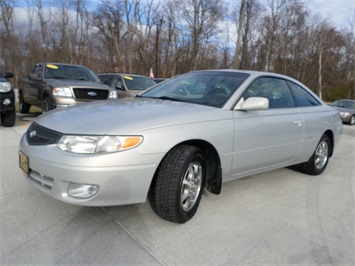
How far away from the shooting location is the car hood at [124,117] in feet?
8.04

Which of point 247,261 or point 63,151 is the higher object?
point 63,151

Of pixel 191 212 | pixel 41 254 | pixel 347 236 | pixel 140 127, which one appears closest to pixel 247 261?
pixel 191 212

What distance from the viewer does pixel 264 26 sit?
40094 millimetres

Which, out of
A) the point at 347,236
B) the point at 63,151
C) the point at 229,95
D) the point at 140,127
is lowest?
the point at 347,236

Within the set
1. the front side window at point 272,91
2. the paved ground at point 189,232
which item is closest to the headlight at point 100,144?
→ the paved ground at point 189,232

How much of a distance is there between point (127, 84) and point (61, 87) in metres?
2.94

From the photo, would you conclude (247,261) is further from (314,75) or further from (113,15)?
(314,75)

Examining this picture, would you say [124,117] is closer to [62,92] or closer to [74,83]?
[62,92]

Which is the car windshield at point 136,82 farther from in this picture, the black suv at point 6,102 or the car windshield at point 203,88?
the car windshield at point 203,88

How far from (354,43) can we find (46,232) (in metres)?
44.8

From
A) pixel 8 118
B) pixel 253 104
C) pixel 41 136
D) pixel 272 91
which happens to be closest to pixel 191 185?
pixel 253 104

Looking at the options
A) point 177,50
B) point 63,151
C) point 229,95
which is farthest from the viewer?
point 177,50

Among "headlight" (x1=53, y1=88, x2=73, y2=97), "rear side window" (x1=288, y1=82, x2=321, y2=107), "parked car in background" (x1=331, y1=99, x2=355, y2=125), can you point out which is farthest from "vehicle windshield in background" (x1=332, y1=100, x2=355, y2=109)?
"headlight" (x1=53, y1=88, x2=73, y2=97)

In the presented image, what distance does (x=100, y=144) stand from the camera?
7.66 ft
